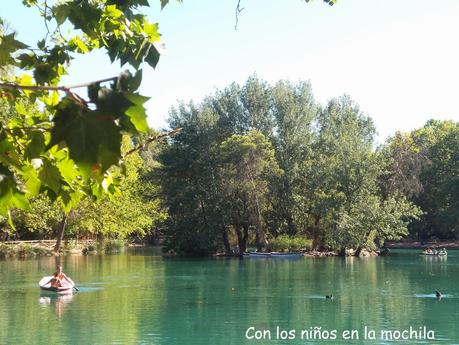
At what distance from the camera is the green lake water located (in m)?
15.5

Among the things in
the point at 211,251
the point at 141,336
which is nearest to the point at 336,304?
the point at 141,336

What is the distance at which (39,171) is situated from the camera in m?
1.87

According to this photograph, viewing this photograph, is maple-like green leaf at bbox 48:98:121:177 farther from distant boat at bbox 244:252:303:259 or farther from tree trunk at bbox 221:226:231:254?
tree trunk at bbox 221:226:231:254

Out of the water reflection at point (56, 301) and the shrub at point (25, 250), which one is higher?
the shrub at point (25, 250)

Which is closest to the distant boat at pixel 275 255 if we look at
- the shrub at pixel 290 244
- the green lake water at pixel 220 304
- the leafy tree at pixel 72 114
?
the shrub at pixel 290 244

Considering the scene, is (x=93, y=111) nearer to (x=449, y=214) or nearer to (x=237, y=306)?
(x=237, y=306)

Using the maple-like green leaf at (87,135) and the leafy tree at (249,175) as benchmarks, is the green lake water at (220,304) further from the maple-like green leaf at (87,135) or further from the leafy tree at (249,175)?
the maple-like green leaf at (87,135)

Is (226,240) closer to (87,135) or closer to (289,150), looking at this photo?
(289,150)

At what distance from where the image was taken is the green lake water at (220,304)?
50.7 feet

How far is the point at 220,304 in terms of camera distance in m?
20.4

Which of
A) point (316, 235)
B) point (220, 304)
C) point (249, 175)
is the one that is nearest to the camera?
point (220, 304)

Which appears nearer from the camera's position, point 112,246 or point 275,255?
point 275,255

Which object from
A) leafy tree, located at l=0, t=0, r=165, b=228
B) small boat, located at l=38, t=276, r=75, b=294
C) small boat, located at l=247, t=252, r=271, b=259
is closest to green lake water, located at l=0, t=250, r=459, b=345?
small boat, located at l=38, t=276, r=75, b=294

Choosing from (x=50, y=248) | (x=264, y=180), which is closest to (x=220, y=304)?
(x=264, y=180)
